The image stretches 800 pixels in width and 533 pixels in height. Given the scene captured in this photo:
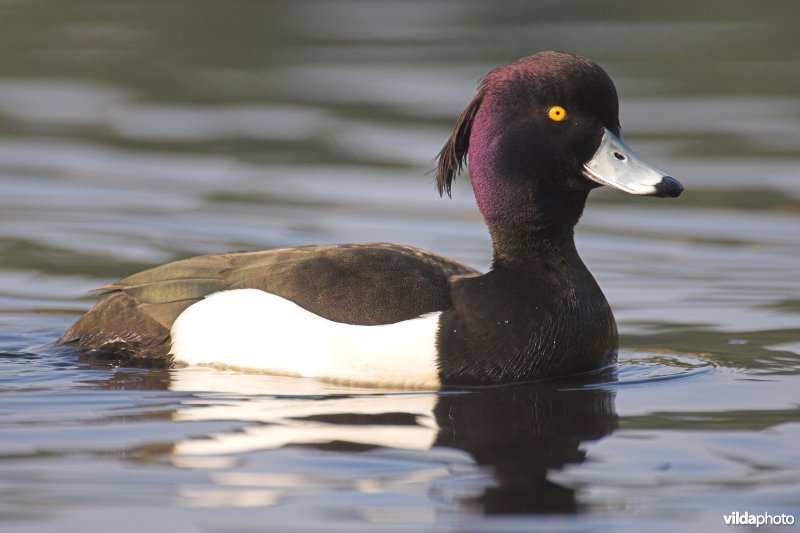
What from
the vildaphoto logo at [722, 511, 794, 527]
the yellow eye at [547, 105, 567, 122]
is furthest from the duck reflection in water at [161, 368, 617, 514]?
the yellow eye at [547, 105, 567, 122]

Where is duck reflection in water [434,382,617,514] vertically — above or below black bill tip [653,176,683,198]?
below

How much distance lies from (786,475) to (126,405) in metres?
2.87

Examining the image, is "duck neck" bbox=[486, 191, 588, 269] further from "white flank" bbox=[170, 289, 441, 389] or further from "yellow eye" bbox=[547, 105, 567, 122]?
"white flank" bbox=[170, 289, 441, 389]

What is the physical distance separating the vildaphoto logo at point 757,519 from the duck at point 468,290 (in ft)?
6.52

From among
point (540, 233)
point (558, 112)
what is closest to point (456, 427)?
point (540, 233)

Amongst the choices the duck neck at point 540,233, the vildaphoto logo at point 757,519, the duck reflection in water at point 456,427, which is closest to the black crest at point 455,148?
the duck neck at point 540,233

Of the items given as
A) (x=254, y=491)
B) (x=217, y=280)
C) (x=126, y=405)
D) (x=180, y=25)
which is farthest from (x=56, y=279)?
(x=180, y=25)

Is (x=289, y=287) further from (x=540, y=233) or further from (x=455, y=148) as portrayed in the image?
(x=540, y=233)

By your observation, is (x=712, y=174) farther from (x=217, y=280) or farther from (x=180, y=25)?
(x=180, y=25)

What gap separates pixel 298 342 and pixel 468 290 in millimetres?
846

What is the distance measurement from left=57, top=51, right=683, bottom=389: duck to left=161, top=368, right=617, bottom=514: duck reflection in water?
16cm

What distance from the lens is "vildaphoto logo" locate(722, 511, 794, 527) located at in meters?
5.10

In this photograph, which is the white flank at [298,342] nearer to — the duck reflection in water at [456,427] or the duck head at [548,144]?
the duck reflection in water at [456,427]

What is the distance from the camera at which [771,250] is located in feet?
33.2
